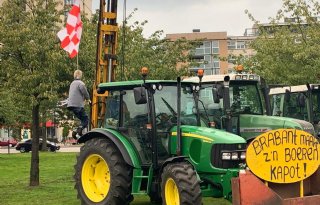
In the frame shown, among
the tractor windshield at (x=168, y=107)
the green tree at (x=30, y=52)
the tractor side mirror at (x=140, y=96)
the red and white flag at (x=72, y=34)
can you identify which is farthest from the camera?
the green tree at (x=30, y=52)

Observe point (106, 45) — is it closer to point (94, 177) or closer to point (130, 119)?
point (130, 119)

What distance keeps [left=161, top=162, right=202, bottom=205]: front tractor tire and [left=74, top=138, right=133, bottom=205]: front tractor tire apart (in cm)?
102

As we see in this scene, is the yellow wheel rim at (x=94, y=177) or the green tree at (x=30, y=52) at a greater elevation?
the green tree at (x=30, y=52)

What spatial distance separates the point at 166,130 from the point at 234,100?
288 cm

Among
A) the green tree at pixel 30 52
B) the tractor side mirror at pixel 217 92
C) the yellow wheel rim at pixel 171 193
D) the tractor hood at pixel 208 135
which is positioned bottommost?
the yellow wheel rim at pixel 171 193

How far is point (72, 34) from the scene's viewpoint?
45.1 feet

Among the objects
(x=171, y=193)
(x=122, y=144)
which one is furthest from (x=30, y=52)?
(x=171, y=193)

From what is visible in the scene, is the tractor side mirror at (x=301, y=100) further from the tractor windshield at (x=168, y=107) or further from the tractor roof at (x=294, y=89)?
the tractor windshield at (x=168, y=107)

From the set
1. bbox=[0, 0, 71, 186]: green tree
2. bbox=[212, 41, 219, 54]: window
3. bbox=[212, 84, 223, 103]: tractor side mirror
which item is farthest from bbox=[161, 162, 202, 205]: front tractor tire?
bbox=[212, 41, 219, 54]: window

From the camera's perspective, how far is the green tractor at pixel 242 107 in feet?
39.5

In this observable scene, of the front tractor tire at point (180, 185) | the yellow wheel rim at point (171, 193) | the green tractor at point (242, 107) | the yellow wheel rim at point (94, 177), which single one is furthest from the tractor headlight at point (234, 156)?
the yellow wheel rim at point (94, 177)

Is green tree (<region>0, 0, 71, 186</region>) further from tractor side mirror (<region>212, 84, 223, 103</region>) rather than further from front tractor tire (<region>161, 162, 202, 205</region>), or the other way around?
front tractor tire (<region>161, 162, 202, 205</region>)

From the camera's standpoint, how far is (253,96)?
1270cm

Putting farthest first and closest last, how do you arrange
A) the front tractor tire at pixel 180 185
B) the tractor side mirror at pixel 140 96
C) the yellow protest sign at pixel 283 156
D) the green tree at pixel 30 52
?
1. the green tree at pixel 30 52
2. the tractor side mirror at pixel 140 96
3. the front tractor tire at pixel 180 185
4. the yellow protest sign at pixel 283 156
